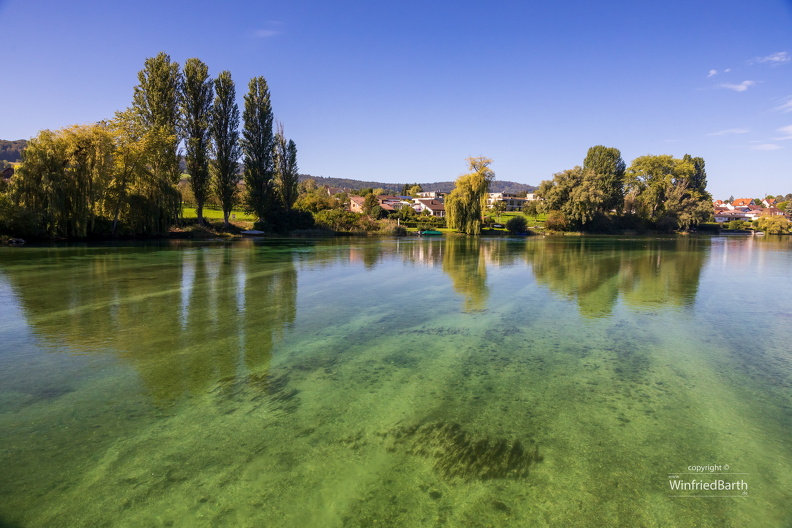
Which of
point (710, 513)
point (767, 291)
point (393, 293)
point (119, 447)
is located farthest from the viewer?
point (767, 291)

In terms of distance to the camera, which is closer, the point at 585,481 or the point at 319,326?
the point at 585,481

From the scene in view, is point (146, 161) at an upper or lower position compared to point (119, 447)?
upper

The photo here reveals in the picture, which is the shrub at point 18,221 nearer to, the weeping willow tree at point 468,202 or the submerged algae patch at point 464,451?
the submerged algae patch at point 464,451

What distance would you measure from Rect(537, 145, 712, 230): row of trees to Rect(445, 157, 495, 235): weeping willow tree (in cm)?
1238

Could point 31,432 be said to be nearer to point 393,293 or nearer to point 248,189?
point 393,293

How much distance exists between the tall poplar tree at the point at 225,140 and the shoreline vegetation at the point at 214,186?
92 mm

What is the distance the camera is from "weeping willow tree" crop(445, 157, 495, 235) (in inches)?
1877

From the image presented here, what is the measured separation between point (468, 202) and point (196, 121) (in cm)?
2826

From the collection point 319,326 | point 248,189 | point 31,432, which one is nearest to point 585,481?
point 31,432

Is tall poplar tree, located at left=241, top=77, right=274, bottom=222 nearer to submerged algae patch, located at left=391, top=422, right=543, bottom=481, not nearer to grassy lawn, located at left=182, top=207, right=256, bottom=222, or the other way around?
grassy lawn, located at left=182, top=207, right=256, bottom=222

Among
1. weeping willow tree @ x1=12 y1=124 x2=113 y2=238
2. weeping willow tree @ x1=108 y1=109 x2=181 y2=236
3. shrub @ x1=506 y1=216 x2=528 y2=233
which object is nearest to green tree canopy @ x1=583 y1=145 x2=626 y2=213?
shrub @ x1=506 y1=216 x2=528 y2=233

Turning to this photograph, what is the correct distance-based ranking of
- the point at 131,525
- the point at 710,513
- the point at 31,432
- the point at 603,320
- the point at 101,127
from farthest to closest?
the point at 101,127
the point at 603,320
the point at 31,432
the point at 710,513
the point at 131,525

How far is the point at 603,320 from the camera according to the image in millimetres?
8383

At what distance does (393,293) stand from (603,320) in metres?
5.09
